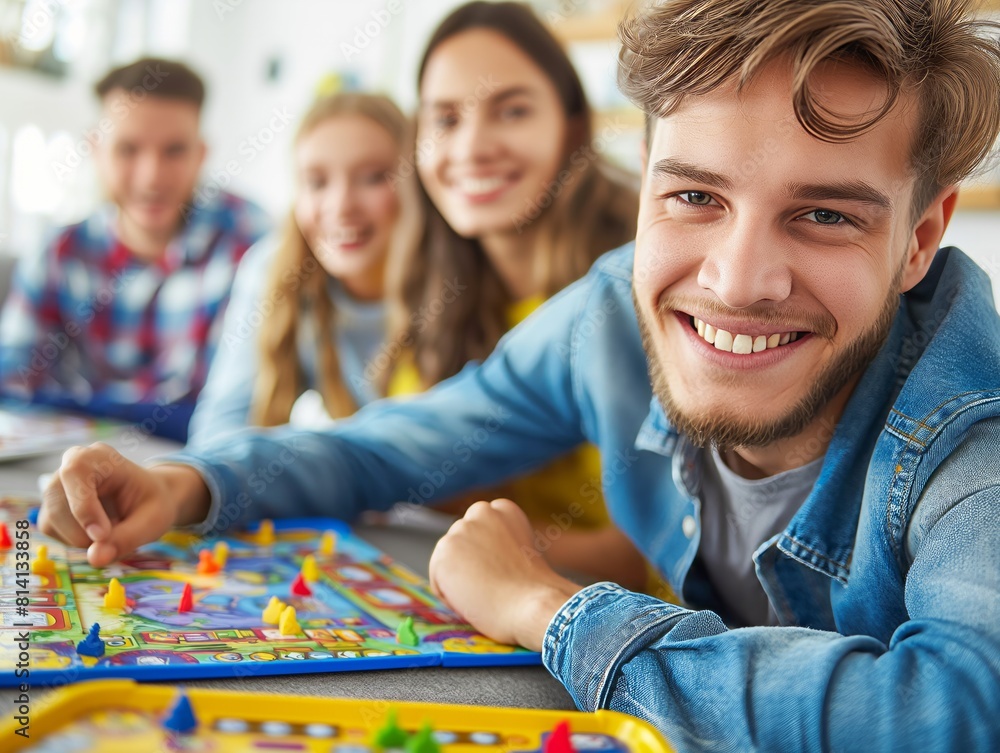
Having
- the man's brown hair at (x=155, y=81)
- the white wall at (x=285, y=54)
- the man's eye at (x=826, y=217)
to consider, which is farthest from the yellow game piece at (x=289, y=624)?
the white wall at (x=285, y=54)

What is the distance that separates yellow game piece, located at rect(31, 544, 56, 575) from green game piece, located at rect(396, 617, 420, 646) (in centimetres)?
30

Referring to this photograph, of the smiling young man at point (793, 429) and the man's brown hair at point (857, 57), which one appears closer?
the smiling young man at point (793, 429)

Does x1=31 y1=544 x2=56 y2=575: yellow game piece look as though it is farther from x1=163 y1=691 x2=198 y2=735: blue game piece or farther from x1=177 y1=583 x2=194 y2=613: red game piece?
x1=163 y1=691 x2=198 y2=735: blue game piece

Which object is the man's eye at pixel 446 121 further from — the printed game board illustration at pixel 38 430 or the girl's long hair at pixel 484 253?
the printed game board illustration at pixel 38 430

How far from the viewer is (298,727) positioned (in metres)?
0.49

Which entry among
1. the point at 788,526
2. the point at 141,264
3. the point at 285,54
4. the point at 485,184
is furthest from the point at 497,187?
the point at 285,54

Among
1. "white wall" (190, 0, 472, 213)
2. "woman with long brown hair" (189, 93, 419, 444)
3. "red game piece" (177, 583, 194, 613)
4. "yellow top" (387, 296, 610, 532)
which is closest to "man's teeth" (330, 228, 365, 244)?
"woman with long brown hair" (189, 93, 419, 444)

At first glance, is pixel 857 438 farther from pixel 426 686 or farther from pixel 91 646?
pixel 91 646

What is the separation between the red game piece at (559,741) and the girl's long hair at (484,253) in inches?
41.0

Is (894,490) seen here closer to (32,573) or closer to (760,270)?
(760,270)

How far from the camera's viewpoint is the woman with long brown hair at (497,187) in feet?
4.98

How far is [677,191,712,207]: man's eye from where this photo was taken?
750 millimetres

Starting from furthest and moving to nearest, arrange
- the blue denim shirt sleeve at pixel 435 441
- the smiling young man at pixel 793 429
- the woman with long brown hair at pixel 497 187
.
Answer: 1. the woman with long brown hair at pixel 497 187
2. the blue denim shirt sleeve at pixel 435 441
3. the smiling young man at pixel 793 429

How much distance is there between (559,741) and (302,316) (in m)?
1.41
